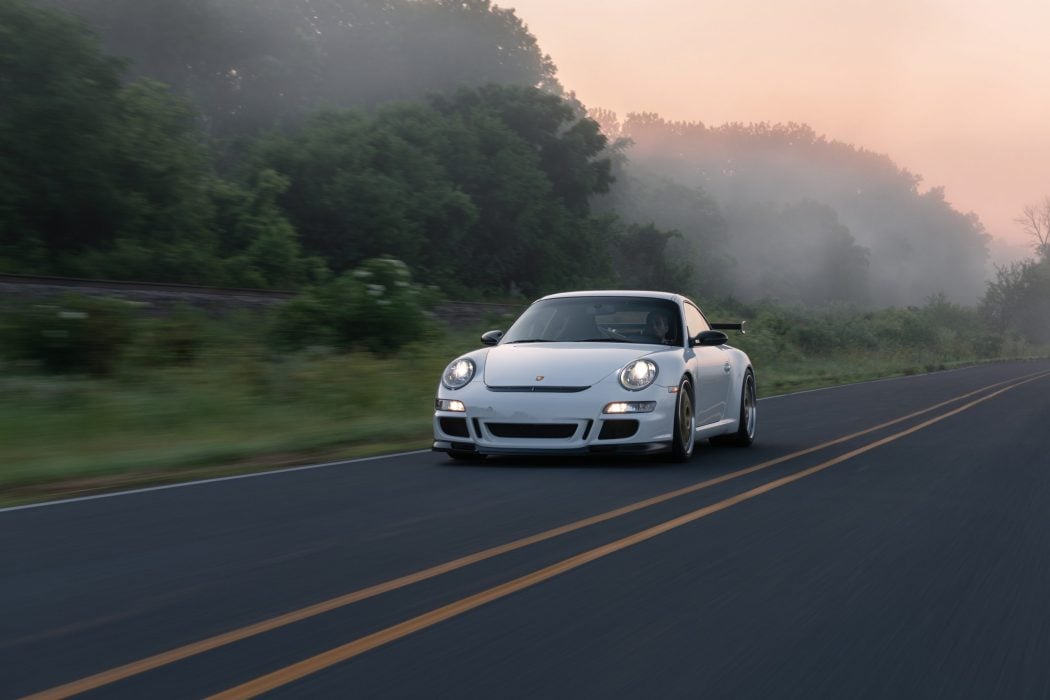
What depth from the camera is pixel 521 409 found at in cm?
1068

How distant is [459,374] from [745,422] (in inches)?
140

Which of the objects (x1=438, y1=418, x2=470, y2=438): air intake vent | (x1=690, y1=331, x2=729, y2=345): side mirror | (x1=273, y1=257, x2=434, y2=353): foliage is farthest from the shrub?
(x1=690, y1=331, x2=729, y2=345): side mirror

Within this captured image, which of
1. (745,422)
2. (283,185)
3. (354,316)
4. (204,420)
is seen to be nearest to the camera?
(745,422)

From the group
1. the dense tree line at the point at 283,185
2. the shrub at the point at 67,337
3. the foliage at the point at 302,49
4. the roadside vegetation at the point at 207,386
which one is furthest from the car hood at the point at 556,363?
the foliage at the point at 302,49

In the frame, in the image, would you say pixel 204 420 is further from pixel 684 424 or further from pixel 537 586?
pixel 537 586

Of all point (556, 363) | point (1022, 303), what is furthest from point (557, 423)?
point (1022, 303)

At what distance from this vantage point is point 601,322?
40.1 ft

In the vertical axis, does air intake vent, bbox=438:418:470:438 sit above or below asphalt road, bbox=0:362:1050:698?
above

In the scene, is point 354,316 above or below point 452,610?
above

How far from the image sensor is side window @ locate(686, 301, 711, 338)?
41.0ft

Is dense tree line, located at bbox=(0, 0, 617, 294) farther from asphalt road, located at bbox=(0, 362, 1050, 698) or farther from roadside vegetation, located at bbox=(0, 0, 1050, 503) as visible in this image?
asphalt road, located at bbox=(0, 362, 1050, 698)

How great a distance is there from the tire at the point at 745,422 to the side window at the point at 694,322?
0.74m

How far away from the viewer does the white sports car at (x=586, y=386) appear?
10.7 m

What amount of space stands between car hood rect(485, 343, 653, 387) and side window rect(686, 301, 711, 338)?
0.98 meters
